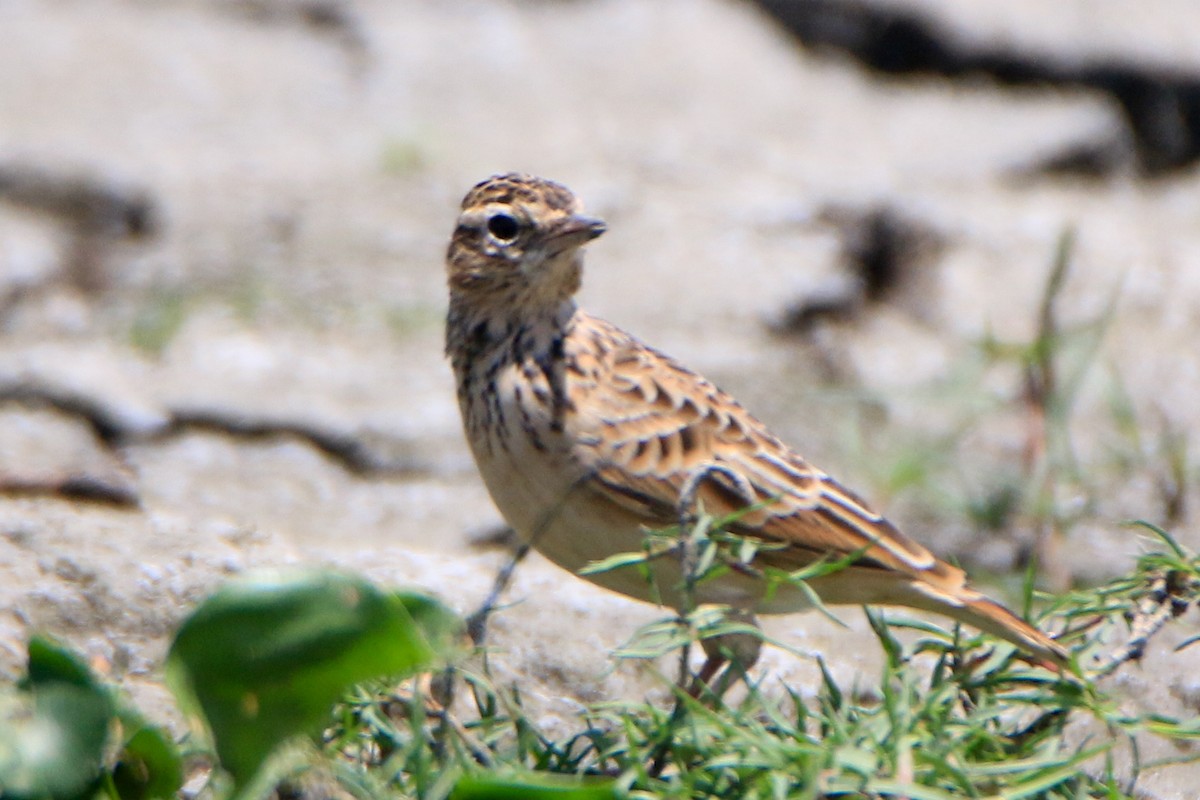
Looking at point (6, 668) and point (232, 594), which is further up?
point (232, 594)

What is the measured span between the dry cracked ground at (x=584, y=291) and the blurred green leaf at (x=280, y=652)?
75 centimetres

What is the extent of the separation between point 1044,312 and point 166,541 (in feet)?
7.37

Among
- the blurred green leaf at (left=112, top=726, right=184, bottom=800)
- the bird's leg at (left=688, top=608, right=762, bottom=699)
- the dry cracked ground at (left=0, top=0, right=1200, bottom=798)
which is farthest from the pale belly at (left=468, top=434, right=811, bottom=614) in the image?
the blurred green leaf at (left=112, top=726, right=184, bottom=800)

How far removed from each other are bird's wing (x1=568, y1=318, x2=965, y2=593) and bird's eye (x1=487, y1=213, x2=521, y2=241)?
237 mm

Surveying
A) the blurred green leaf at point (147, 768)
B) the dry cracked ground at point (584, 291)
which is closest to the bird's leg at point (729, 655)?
the dry cracked ground at point (584, 291)

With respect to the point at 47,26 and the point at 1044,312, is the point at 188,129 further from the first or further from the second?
the point at 1044,312

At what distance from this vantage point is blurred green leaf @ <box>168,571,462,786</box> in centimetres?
202

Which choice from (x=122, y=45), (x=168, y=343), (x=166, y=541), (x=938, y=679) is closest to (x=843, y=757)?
(x=938, y=679)

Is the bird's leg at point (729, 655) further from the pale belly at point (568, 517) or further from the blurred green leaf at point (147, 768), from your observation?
the blurred green leaf at point (147, 768)

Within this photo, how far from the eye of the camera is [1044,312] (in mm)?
4254

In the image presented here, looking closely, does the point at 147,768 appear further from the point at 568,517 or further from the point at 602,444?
the point at 602,444

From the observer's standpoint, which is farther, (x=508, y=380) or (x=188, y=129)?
(x=188, y=129)

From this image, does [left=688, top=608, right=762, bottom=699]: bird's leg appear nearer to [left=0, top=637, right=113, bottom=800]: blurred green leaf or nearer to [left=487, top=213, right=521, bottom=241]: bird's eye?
[left=0, top=637, right=113, bottom=800]: blurred green leaf

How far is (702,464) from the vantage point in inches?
119
